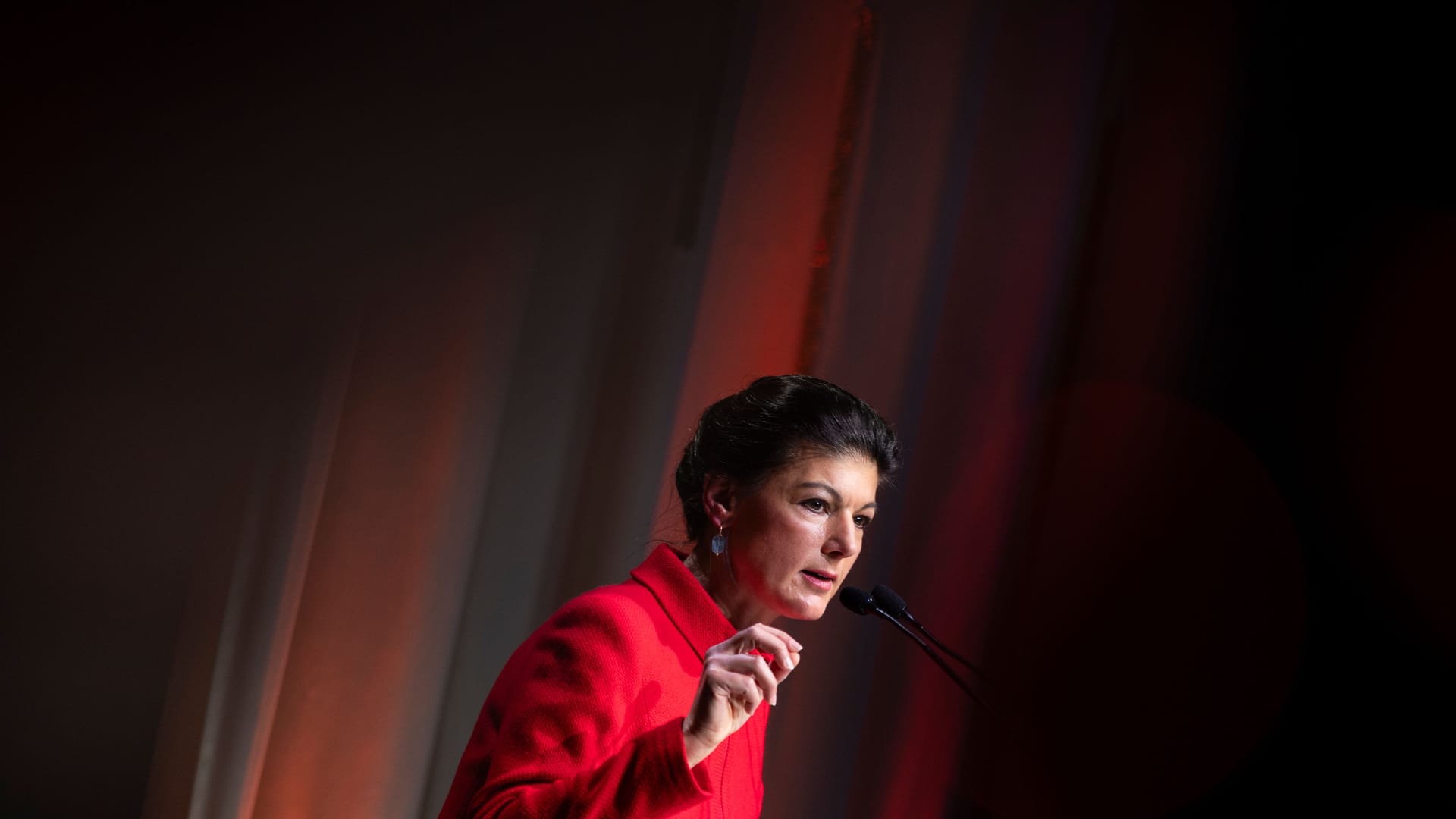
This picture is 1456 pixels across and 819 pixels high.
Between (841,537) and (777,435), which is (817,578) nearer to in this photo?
(841,537)

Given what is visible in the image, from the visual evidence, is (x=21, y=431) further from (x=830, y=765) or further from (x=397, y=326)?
(x=830, y=765)

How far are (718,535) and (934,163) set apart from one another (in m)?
0.97

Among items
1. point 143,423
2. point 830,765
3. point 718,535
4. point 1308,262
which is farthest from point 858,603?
point 143,423

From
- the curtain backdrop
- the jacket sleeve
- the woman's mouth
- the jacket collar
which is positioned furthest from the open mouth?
the curtain backdrop

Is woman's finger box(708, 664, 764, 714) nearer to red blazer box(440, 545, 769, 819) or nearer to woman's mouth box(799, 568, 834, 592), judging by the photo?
red blazer box(440, 545, 769, 819)

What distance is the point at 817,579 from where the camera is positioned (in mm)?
1286

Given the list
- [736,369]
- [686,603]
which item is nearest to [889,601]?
[686,603]

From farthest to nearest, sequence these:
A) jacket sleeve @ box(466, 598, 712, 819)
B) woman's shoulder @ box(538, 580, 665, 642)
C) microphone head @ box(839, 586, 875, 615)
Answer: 1. microphone head @ box(839, 586, 875, 615)
2. woman's shoulder @ box(538, 580, 665, 642)
3. jacket sleeve @ box(466, 598, 712, 819)

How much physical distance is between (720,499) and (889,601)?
0.82 feet

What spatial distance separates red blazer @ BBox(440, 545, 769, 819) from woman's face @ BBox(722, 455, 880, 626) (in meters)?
0.06

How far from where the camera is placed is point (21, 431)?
5.49 ft

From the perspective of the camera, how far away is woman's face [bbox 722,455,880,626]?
4.17ft

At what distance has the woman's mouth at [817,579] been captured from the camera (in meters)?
1.28

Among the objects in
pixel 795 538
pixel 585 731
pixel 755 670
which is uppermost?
pixel 795 538
